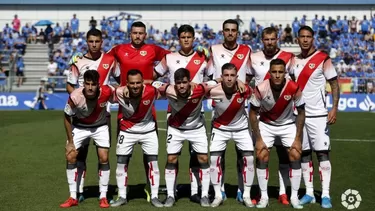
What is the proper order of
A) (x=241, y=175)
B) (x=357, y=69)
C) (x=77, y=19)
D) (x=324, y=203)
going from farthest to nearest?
(x=77, y=19), (x=357, y=69), (x=241, y=175), (x=324, y=203)

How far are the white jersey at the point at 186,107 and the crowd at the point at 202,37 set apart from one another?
29.3 m

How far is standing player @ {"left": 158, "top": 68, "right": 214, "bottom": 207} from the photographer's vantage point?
32.7 feet

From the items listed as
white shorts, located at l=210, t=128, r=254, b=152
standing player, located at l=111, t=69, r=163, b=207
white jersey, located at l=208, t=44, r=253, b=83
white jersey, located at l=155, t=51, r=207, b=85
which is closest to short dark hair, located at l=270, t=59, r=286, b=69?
white jersey, located at l=208, t=44, r=253, b=83

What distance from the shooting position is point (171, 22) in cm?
4644

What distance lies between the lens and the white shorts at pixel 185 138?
10133 mm

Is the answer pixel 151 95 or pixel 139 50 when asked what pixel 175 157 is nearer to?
pixel 151 95

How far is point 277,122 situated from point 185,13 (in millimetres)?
37453

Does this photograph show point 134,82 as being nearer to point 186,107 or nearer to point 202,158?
point 186,107

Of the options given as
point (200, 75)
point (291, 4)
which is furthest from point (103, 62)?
point (291, 4)

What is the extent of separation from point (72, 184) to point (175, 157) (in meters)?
1.68

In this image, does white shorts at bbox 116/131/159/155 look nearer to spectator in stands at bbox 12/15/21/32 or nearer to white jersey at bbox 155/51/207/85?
white jersey at bbox 155/51/207/85

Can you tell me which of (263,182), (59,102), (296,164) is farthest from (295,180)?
Answer: (59,102)

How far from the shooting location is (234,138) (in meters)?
10.2

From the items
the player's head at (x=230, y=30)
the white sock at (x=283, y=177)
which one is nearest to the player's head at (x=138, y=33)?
the player's head at (x=230, y=30)
